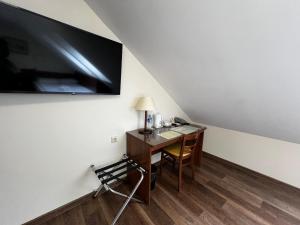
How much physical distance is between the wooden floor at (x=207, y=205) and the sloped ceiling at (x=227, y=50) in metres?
0.88

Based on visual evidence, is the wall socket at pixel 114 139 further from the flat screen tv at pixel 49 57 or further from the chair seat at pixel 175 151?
the chair seat at pixel 175 151

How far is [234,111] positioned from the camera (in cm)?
209

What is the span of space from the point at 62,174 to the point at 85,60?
1258 millimetres

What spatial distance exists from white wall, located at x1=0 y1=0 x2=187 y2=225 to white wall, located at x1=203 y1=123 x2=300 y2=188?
80.5 inches

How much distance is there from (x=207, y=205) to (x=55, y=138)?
1.95 metres

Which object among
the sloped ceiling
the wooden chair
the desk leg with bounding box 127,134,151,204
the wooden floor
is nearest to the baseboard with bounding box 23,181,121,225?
the wooden floor

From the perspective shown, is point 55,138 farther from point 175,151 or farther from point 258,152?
point 258,152

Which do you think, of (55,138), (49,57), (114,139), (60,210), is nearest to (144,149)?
(114,139)

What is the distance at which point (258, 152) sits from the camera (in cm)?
252

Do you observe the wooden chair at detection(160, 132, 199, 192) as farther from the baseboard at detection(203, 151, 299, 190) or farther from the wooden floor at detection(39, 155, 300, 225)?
the baseboard at detection(203, 151, 299, 190)

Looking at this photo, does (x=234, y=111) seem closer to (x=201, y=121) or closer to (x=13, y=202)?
(x=201, y=121)

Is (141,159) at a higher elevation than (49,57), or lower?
lower

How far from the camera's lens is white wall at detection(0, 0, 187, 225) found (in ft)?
4.28

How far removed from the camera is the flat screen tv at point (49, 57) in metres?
1.11
